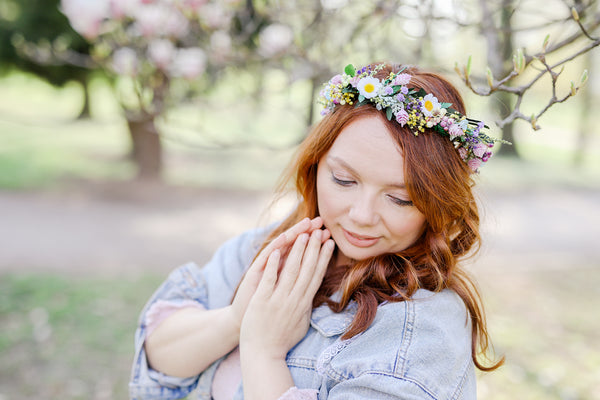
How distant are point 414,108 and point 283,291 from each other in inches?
24.5

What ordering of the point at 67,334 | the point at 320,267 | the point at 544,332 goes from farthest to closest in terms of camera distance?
the point at 544,332
the point at 67,334
the point at 320,267

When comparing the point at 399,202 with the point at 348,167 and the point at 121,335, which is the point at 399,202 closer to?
the point at 348,167

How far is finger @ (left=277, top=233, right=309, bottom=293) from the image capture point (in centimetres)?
145

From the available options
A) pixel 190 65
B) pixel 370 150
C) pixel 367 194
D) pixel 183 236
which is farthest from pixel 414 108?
pixel 183 236

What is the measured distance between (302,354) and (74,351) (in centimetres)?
306

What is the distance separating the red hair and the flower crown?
2 centimetres

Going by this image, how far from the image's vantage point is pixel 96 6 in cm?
307

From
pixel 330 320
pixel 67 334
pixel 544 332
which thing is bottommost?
pixel 544 332

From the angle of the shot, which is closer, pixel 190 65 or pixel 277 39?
pixel 277 39

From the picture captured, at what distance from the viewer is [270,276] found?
1461 mm

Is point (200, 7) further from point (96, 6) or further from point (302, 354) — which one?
point (302, 354)

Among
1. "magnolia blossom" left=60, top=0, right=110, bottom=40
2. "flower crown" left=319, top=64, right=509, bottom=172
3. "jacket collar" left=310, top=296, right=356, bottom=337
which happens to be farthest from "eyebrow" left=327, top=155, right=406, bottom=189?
"magnolia blossom" left=60, top=0, right=110, bottom=40

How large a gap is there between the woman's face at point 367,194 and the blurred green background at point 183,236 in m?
0.39

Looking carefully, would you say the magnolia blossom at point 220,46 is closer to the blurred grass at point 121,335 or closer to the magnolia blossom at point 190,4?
the magnolia blossom at point 190,4
